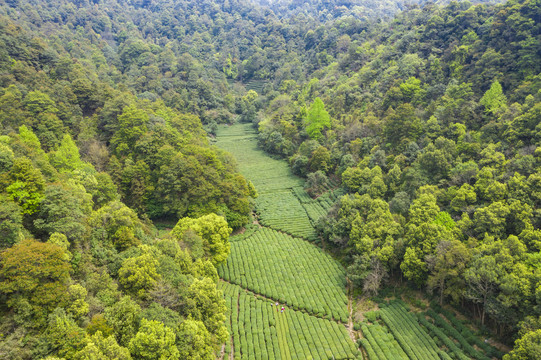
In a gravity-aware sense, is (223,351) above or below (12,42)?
below

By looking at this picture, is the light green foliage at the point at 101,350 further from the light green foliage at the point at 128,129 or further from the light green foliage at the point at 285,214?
the light green foliage at the point at 128,129

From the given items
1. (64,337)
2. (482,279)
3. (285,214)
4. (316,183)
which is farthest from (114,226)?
(316,183)

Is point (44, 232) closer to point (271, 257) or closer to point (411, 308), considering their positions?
point (271, 257)

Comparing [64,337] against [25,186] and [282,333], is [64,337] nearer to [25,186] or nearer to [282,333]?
[25,186]

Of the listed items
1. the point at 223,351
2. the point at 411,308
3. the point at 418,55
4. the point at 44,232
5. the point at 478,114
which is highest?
the point at 418,55

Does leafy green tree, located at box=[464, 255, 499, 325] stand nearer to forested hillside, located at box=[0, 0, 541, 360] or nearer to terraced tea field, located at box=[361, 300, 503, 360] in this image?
forested hillside, located at box=[0, 0, 541, 360]

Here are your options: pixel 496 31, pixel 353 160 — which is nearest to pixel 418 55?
pixel 496 31
